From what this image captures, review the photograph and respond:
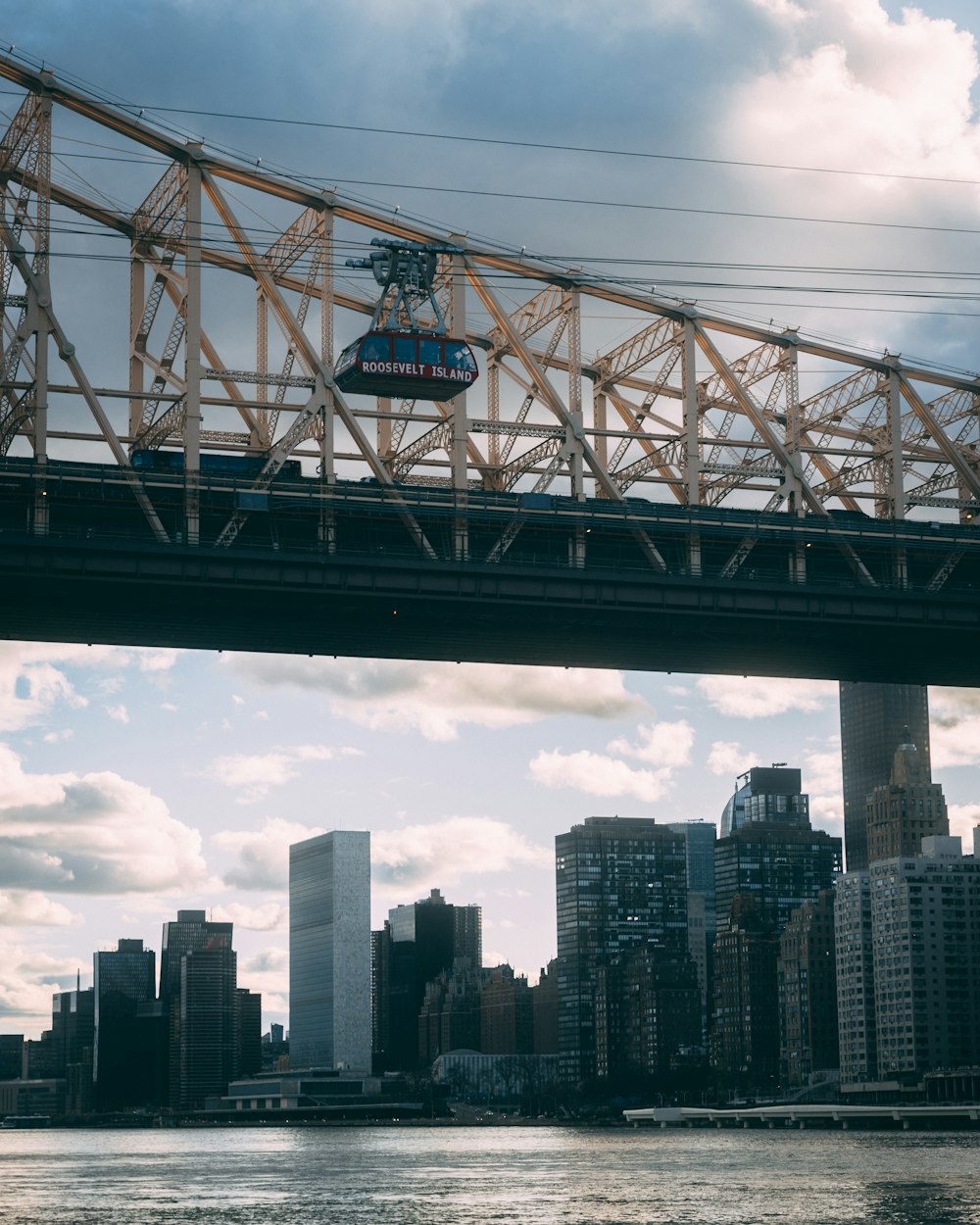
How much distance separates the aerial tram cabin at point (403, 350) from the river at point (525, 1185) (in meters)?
33.0

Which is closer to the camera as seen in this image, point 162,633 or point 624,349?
point 162,633

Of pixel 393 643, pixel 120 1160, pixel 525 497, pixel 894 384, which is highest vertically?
pixel 894 384

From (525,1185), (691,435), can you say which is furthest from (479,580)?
(525,1185)

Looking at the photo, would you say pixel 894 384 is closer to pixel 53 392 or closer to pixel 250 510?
pixel 250 510

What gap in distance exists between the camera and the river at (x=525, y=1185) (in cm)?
7562

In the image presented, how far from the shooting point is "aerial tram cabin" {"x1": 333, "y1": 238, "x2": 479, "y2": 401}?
262ft

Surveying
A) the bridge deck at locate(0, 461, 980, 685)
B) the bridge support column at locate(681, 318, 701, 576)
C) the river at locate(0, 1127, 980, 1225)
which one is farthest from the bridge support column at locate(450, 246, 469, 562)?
the river at locate(0, 1127, 980, 1225)

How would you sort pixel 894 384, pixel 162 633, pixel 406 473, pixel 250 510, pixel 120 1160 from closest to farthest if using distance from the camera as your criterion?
pixel 250 510, pixel 162 633, pixel 406 473, pixel 894 384, pixel 120 1160

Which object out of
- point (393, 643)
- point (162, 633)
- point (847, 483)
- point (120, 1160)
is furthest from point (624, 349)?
point (120, 1160)

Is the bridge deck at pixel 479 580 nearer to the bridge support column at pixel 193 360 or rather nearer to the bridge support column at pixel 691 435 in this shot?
the bridge support column at pixel 193 360

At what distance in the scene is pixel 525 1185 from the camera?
327ft

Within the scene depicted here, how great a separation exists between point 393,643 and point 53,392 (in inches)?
716

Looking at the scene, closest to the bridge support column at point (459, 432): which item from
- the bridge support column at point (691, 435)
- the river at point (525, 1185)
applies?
the bridge support column at point (691, 435)

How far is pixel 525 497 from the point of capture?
84.4 m
